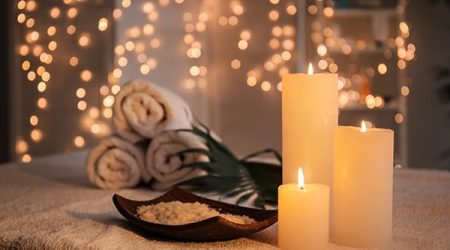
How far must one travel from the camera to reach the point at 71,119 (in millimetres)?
3324

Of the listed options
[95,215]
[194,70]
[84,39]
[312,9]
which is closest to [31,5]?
[84,39]

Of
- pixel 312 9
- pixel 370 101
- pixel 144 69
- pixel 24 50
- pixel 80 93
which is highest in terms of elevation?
pixel 312 9

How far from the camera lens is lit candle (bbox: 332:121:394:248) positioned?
3.04 ft

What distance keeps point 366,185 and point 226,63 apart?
8.94 feet

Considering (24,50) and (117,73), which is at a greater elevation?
(24,50)

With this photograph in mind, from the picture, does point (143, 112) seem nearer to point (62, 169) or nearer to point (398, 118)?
point (62, 169)

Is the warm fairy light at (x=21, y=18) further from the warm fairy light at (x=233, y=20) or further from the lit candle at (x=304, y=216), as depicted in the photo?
the lit candle at (x=304, y=216)

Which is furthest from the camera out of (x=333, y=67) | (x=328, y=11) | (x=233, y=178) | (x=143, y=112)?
(x=333, y=67)

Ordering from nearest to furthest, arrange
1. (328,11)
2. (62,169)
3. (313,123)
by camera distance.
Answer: (313,123)
(62,169)
(328,11)

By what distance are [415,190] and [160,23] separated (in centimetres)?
224

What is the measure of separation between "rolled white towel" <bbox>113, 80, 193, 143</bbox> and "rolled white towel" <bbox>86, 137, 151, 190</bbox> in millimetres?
32

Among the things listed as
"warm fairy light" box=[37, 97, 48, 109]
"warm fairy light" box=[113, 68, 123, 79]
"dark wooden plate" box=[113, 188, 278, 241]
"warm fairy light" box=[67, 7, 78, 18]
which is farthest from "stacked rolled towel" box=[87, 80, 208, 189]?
"warm fairy light" box=[37, 97, 48, 109]

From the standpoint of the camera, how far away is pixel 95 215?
1147 millimetres

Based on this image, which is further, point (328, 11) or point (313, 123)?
point (328, 11)
